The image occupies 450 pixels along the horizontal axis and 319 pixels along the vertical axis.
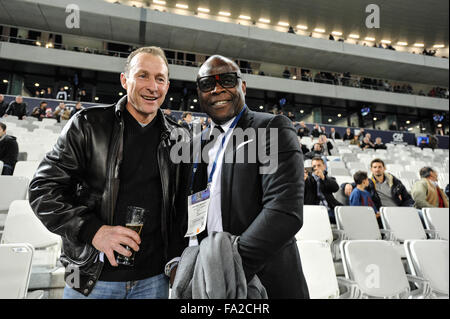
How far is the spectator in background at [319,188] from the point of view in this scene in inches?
124

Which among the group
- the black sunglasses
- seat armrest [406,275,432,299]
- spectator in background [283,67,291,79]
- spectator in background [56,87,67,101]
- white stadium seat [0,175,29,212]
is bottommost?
seat armrest [406,275,432,299]

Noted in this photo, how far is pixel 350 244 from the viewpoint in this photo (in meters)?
1.94

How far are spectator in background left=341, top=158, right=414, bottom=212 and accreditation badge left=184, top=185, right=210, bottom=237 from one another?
3.09m

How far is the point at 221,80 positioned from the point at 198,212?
0.51 m

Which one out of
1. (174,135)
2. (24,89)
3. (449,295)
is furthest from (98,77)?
(449,295)

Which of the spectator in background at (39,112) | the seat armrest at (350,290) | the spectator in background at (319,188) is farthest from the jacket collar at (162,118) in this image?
the spectator in background at (39,112)

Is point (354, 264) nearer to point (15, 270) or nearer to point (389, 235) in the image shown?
point (389, 235)

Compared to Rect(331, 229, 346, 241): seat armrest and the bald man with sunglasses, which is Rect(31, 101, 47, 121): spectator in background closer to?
Rect(331, 229, 346, 241): seat armrest

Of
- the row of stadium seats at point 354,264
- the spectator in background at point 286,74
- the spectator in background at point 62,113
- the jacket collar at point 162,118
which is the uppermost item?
the spectator in background at point 286,74

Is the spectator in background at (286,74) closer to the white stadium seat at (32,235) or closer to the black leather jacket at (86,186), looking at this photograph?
the white stadium seat at (32,235)

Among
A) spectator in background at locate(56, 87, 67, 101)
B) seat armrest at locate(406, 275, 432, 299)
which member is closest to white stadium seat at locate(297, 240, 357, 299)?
seat armrest at locate(406, 275, 432, 299)

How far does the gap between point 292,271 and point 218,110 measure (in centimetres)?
64

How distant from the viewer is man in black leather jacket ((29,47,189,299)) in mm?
912
